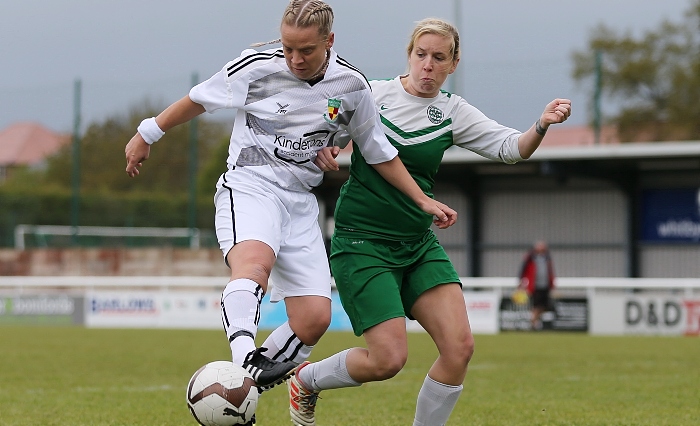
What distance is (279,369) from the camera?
4547 millimetres

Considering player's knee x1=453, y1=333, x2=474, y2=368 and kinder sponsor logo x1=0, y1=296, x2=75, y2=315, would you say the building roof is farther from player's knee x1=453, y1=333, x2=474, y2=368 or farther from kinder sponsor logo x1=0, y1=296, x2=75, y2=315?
player's knee x1=453, y1=333, x2=474, y2=368

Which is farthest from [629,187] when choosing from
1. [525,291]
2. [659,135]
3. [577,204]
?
[659,135]

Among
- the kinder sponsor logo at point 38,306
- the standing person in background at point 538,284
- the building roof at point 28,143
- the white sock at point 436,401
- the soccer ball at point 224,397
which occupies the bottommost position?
the kinder sponsor logo at point 38,306

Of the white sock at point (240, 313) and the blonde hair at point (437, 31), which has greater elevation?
the blonde hair at point (437, 31)

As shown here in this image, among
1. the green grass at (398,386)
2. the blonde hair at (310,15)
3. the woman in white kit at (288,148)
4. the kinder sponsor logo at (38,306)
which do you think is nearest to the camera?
the blonde hair at (310,15)

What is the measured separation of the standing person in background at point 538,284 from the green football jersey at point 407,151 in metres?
16.1

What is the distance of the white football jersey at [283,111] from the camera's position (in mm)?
5262

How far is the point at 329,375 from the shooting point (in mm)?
5555

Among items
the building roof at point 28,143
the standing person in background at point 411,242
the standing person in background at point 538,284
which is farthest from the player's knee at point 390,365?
the building roof at point 28,143

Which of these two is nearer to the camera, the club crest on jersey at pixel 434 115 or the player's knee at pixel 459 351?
the player's knee at pixel 459 351

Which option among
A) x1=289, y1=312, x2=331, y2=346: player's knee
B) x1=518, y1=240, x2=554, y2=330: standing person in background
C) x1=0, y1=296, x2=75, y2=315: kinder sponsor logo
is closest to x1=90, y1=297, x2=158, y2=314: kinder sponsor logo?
x1=0, y1=296, x2=75, y2=315: kinder sponsor logo

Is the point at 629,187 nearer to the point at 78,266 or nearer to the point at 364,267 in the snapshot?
the point at 78,266

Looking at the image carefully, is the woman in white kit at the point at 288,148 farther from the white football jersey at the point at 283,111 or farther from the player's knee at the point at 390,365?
the player's knee at the point at 390,365

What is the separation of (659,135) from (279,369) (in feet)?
112
